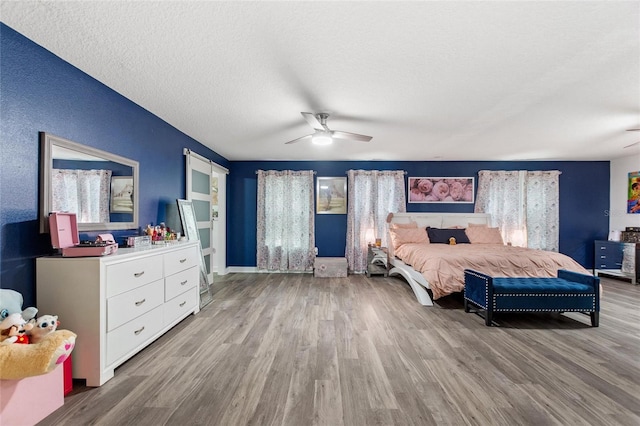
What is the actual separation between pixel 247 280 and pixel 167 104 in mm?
3298

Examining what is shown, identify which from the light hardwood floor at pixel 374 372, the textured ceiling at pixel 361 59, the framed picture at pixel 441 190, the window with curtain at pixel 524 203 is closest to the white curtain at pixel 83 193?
the textured ceiling at pixel 361 59

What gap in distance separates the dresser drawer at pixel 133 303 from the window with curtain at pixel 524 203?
19.2 feet

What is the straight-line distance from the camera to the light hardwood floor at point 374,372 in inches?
66.1

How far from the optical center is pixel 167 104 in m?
2.97

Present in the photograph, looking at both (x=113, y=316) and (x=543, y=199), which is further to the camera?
(x=543, y=199)

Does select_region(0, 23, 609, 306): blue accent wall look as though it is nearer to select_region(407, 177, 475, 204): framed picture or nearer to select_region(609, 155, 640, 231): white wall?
select_region(407, 177, 475, 204): framed picture

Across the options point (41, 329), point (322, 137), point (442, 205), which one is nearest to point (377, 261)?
point (442, 205)

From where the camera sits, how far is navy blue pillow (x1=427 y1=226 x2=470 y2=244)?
16.9ft

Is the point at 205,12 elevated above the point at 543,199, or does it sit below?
above

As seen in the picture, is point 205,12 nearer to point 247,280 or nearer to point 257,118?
point 257,118

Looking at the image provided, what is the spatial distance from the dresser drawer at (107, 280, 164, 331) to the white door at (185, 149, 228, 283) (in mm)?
1847

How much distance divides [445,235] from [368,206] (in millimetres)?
1583

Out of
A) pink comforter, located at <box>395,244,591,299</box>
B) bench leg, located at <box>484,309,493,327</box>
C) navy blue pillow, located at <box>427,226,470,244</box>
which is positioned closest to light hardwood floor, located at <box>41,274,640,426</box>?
bench leg, located at <box>484,309,493,327</box>

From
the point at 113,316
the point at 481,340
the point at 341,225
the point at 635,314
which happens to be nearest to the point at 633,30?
the point at 481,340
